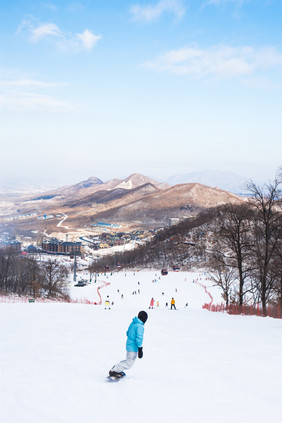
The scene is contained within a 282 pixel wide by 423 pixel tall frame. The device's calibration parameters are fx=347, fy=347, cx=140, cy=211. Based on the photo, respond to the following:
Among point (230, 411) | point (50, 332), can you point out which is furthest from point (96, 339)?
point (230, 411)

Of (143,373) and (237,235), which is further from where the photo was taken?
(237,235)

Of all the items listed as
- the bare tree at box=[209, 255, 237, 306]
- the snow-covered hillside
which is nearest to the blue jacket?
the snow-covered hillside

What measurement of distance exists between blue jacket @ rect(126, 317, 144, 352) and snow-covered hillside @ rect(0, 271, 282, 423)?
0.74 m

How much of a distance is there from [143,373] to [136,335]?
145cm

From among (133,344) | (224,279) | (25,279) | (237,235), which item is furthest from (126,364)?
(25,279)

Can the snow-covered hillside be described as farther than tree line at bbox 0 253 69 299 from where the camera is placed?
No

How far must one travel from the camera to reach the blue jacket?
730 cm

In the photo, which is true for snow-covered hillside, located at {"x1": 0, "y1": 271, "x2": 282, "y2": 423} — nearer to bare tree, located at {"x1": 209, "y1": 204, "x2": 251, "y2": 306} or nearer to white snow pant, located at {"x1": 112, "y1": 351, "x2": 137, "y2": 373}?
white snow pant, located at {"x1": 112, "y1": 351, "x2": 137, "y2": 373}

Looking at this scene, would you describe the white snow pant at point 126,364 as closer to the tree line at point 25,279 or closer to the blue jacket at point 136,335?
the blue jacket at point 136,335

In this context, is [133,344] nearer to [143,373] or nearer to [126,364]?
[126,364]

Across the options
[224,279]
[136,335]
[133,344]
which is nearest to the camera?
[136,335]

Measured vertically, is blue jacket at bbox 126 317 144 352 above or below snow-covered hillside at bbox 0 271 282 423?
above

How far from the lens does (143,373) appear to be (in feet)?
26.8

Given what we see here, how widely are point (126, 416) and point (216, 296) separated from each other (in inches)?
1542
